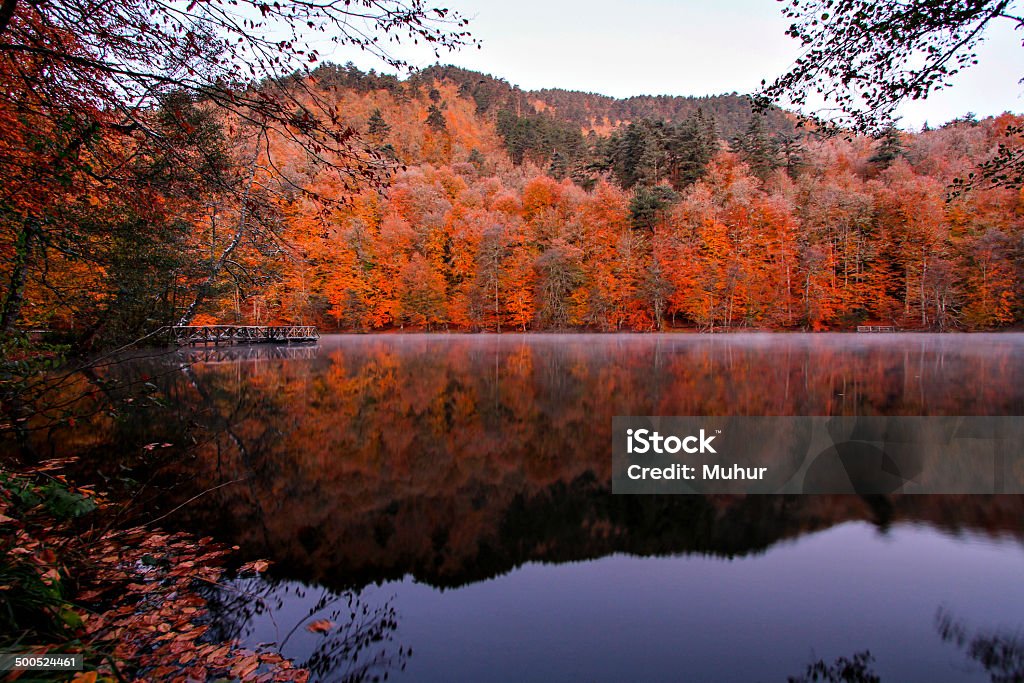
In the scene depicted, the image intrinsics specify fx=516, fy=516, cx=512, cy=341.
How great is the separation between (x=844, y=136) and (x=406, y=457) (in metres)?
6.85

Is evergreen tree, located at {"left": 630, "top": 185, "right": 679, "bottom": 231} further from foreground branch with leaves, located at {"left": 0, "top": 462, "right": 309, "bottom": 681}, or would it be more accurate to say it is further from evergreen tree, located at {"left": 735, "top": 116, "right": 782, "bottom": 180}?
foreground branch with leaves, located at {"left": 0, "top": 462, "right": 309, "bottom": 681}

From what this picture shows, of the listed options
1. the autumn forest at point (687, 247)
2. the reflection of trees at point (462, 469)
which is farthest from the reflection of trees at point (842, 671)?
the autumn forest at point (687, 247)

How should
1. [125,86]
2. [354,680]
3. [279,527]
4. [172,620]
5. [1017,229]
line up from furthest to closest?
[1017,229] < [279,527] < [125,86] < [172,620] < [354,680]

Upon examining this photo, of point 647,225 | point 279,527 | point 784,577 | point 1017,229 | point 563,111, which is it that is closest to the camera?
point 784,577

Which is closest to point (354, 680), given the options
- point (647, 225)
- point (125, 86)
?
point (125, 86)

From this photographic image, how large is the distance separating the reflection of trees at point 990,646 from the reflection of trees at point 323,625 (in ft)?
11.4

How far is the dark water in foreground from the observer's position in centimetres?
320

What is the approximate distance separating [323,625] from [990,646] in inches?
167

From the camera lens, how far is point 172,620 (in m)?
3.08

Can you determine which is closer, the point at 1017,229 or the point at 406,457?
the point at 406,457

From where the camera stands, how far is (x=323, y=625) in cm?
334

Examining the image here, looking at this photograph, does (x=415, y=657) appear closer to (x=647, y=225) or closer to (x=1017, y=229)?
(x=647, y=225)

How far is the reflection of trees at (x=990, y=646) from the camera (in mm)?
3012

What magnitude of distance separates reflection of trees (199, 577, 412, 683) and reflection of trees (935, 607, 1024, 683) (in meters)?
3.46
